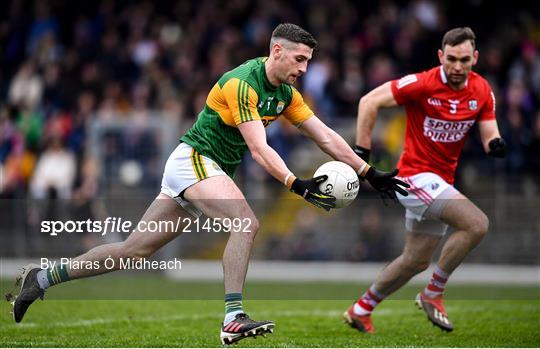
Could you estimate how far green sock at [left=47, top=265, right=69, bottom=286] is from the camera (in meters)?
8.80

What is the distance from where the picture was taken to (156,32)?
70.6ft

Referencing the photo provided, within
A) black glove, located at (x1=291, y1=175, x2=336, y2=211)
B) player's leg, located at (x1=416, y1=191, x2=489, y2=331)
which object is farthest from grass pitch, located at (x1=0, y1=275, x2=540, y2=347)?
black glove, located at (x1=291, y1=175, x2=336, y2=211)

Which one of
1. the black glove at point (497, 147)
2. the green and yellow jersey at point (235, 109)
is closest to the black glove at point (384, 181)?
the green and yellow jersey at point (235, 109)

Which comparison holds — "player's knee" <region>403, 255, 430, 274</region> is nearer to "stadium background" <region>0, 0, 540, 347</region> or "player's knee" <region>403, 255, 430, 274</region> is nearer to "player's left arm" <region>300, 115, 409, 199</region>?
"player's left arm" <region>300, 115, 409, 199</region>

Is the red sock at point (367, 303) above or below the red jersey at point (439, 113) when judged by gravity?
below

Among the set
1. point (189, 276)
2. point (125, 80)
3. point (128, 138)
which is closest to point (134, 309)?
point (189, 276)

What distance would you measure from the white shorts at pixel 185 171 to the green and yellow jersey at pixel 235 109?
7 centimetres

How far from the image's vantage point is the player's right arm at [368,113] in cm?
1006

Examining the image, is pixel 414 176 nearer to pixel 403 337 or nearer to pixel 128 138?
pixel 403 337

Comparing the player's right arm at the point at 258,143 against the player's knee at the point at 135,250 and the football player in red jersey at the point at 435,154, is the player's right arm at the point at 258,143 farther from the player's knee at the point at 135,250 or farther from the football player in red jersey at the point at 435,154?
the football player in red jersey at the point at 435,154

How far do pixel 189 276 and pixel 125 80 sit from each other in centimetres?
496

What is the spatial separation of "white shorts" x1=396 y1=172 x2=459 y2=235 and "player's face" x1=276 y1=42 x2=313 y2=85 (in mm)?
2108

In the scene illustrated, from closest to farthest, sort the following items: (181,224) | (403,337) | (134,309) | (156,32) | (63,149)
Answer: (181,224)
(403,337)
(134,309)
(63,149)
(156,32)

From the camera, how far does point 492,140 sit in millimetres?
10000
